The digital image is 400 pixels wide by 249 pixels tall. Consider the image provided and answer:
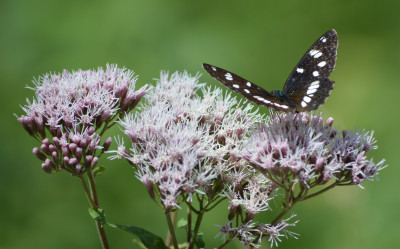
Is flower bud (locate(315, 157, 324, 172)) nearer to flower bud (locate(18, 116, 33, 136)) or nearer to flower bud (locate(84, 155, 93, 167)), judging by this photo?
flower bud (locate(84, 155, 93, 167))

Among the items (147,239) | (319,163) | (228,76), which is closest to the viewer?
(319,163)

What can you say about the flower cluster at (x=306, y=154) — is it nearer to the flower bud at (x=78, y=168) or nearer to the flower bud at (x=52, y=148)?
the flower bud at (x=78, y=168)

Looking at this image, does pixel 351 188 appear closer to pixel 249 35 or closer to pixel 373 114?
pixel 373 114

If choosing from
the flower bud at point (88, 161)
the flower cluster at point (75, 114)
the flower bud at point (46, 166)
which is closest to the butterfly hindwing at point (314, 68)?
the flower cluster at point (75, 114)

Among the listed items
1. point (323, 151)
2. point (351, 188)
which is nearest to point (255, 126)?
point (323, 151)

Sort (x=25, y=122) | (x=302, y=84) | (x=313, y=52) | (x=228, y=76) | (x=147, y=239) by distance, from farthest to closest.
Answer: (x=313, y=52)
(x=302, y=84)
(x=25, y=122)
(x=228, y=76)
(x=147, y=239)

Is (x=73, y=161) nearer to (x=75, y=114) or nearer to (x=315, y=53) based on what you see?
(x=75, y=114)

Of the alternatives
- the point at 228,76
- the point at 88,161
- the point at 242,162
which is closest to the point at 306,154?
the point at 242,162
